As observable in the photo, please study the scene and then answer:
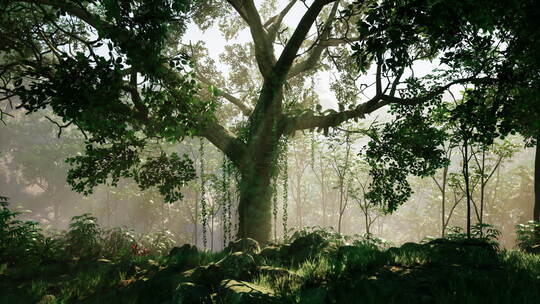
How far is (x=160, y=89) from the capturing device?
18.3ft

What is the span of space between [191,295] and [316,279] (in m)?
1.69

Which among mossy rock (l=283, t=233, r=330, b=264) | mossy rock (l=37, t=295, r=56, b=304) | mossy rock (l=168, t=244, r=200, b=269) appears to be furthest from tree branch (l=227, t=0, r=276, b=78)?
mossy rock (l=37, t=295, r=56, b=304)

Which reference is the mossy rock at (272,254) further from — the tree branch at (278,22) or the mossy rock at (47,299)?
the tree branch at (278,22)

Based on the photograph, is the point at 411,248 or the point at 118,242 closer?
the point at 411,248

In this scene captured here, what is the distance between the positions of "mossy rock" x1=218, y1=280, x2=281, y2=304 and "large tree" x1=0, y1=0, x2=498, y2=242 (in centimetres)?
259

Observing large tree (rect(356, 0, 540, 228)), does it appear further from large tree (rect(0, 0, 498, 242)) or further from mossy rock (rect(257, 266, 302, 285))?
mossy rock (rect(257, 266, 302, 285))

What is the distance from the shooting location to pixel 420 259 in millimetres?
5137

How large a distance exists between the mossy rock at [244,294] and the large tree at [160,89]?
259 centimetres

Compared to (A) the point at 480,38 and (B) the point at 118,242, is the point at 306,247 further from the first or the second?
(B) the point at 118,242

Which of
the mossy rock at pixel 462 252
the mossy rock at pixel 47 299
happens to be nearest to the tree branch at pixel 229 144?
the mossy rock at pixel 47 299

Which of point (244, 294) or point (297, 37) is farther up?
point (297, 37)

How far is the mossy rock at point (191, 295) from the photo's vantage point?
4179mm

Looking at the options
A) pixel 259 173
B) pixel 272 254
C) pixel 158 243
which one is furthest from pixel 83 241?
pixel 272 254

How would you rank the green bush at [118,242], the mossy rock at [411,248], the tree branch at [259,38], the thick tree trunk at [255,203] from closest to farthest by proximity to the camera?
the mossy rock at [411,248] → the tree branch at [259,38] → the thick tree trunk at [255,203] → the green bush at [118,242]
